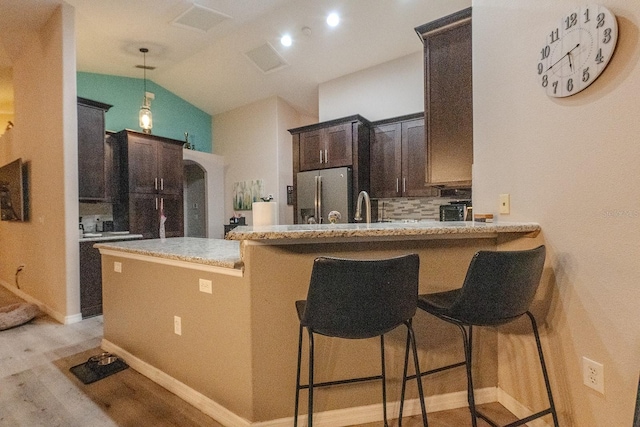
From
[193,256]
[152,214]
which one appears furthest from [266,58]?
[193,256]

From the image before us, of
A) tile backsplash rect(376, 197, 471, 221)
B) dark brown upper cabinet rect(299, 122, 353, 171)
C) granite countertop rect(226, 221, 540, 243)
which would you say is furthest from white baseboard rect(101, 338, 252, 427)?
tile backsplash rect(376, 197, 471, 221)

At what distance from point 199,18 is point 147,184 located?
2.39 meters

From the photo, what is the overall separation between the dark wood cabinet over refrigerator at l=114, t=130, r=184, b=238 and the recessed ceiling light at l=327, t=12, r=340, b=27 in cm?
300

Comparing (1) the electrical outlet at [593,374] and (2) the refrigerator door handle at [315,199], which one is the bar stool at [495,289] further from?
(2) the refrigerator door handle at [315,199]

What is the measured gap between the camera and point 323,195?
450 centimetres

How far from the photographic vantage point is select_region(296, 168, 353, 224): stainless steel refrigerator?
4293 millimetres

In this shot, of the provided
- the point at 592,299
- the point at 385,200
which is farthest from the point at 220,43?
the point at 592,299

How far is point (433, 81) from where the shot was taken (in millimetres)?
2379

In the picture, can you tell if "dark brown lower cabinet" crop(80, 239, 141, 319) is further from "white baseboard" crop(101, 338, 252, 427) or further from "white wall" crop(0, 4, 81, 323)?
"white baseboard" crop(101, 338, 252, 427)

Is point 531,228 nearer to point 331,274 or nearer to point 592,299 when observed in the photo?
point 592,299

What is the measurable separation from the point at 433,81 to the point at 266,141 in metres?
3.94

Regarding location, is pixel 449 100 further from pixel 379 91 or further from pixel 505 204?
pixel 379 91

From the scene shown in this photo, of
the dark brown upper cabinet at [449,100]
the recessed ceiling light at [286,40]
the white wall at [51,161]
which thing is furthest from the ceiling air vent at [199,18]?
the dark brown upper cabinet at [449,100]

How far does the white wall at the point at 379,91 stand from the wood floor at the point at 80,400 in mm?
3741
